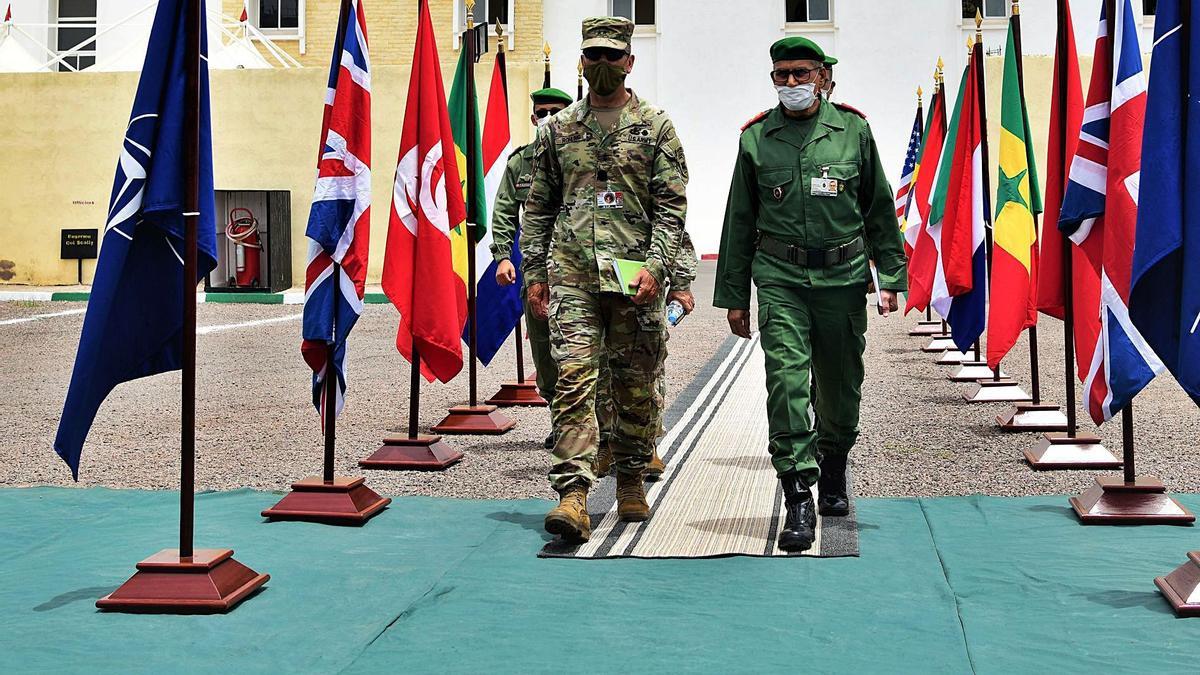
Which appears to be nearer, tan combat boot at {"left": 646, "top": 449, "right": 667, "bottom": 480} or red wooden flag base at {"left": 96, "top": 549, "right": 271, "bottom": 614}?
red wooden flag base at {"left": 96, "top": 549, "right": 271, "bottom": 614}

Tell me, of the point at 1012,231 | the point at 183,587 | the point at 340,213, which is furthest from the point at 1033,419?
the point at 183,587

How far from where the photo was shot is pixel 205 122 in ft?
18.0

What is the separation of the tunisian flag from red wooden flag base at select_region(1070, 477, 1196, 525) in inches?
153

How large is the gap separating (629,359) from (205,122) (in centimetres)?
235

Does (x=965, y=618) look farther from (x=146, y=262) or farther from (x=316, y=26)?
(x=316, y=26)

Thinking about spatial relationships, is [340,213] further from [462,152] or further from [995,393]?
[995,393]

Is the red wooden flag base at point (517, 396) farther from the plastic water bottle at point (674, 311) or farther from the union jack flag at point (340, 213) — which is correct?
the plastic water bottle at point (674, 311)

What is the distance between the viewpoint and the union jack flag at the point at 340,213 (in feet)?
23.3

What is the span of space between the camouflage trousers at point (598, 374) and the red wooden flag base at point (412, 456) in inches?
78.3

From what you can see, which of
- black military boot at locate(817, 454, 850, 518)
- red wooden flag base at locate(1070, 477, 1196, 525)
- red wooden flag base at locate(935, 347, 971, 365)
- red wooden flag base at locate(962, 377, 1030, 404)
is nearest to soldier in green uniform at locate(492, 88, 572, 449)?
black military boot at locate(817, 454, 850, 518)

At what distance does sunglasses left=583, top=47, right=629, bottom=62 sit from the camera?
657cm

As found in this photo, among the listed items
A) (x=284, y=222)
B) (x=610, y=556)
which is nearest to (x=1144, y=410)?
(x=610, y=556)

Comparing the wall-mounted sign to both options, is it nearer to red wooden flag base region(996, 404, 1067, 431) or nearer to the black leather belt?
red wooden flag base region(996, 404, 1067, 431)

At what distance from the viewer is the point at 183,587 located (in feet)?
17.2
